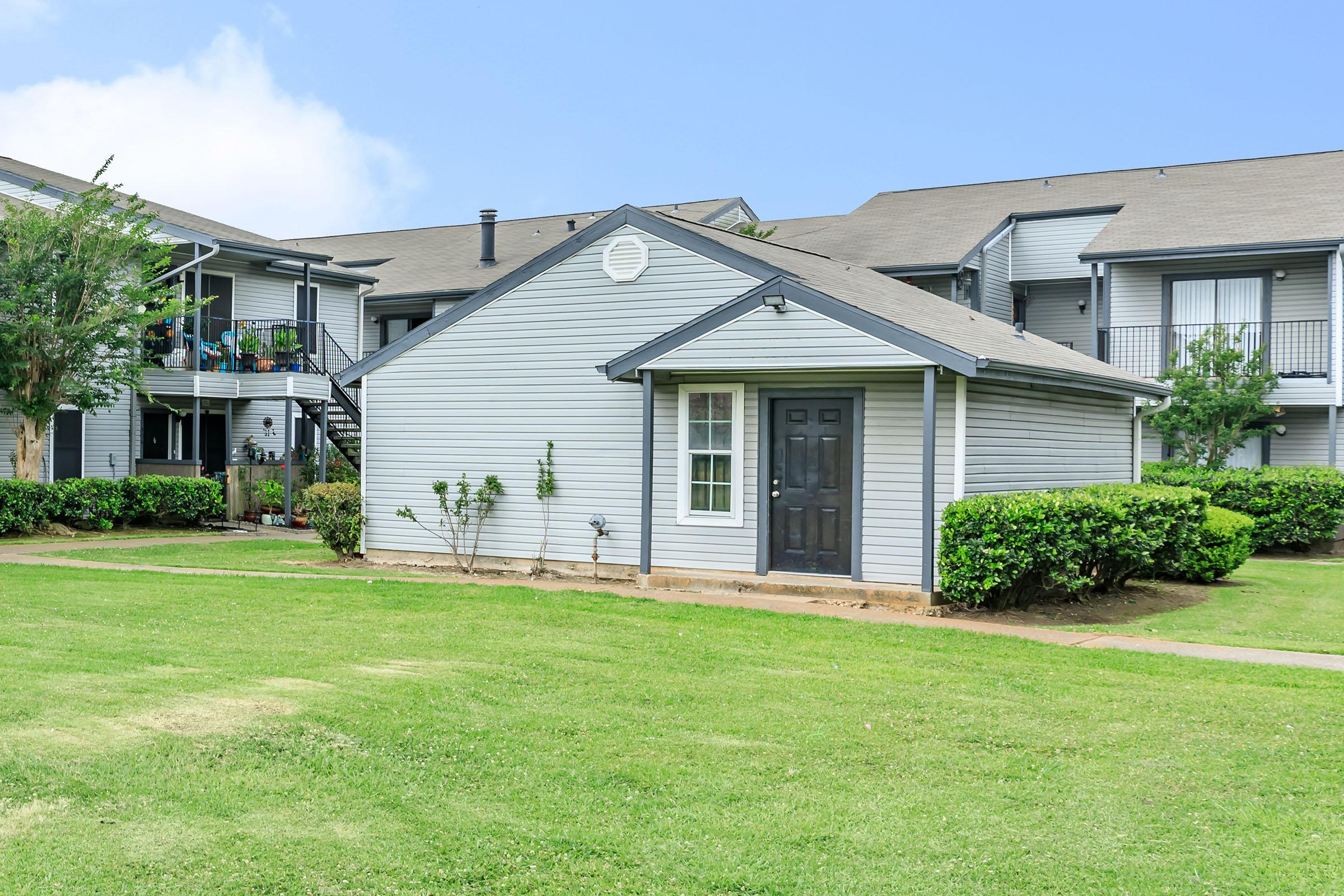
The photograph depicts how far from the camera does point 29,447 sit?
20781mm

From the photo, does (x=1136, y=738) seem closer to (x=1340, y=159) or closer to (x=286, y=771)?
(x=286, y=771)

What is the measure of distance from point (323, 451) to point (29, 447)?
5.00m

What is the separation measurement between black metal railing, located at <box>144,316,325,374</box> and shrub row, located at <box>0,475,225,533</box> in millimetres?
2593

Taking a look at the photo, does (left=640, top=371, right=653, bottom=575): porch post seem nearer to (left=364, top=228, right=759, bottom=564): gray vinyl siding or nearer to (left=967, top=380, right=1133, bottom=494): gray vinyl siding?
(left=364, top=228, right=759, bottom=564): gray vinyl siding

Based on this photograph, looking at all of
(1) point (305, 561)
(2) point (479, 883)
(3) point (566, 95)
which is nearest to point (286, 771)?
(2) point (479, 883)

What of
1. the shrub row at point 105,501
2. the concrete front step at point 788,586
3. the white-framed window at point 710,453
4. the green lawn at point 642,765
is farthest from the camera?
the shrub row at point 105,501

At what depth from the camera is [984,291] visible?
2698 centimetres

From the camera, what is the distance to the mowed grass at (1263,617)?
1084cm

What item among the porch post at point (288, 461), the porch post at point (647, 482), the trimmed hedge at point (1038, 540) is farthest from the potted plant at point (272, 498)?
the trimmed hedge at point (1038, 540)

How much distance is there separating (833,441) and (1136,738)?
251 inches

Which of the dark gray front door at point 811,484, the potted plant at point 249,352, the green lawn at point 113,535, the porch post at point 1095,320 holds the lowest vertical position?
the green lawn at point 113,535

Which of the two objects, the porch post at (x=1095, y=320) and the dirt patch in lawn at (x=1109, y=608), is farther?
the porch post at (x=1095, y=320)

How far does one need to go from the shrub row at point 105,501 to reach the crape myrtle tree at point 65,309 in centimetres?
108

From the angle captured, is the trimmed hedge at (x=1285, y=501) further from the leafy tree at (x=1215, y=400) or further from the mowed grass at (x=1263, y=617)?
the mowed grass at (x=1263, y=617)
